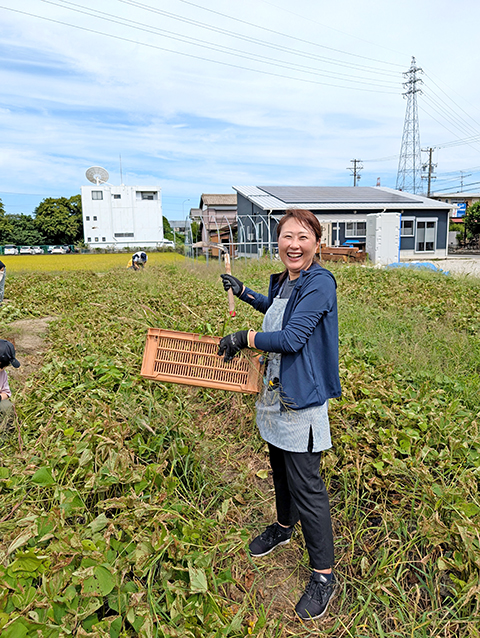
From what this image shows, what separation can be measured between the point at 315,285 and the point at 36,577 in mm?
1567

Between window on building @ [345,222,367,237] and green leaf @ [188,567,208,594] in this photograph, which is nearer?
green leaf @ [188,567,208,594]

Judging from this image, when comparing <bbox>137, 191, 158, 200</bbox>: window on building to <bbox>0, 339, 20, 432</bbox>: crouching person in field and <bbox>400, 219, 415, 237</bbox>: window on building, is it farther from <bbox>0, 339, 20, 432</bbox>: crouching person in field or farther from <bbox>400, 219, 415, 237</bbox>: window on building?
<bbox>0, 339, 20, 432</bbox>: crouching person in field

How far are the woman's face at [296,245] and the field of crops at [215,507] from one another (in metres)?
0.91

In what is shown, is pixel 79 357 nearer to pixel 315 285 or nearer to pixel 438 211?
pixel 315 285

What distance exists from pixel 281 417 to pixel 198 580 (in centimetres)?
71

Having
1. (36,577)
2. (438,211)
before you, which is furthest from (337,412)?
(438,211)

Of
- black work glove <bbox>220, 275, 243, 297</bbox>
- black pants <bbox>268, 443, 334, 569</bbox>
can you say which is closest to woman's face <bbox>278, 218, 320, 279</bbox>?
black work glove <bbox>220, 275, 243, 297</bbox>

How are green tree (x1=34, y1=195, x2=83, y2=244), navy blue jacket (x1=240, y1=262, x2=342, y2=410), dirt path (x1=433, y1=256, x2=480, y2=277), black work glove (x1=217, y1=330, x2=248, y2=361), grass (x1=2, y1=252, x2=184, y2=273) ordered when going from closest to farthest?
navy blue jacket (x1=240, y1=262, x2=342, y2=410)
black work glove (x1=217, y1=330, x2=248, y2=361)
dirt path (x1=433, y1=256, x2=480, y2=277)
grass (x1=2, y1=252, x2=184, y2=273)
green tree (x1=34, y1=195, x2=83, y2=244)

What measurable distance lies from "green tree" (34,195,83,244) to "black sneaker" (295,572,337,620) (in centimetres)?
5599

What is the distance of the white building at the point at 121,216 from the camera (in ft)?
160

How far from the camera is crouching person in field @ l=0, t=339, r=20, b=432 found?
275cm

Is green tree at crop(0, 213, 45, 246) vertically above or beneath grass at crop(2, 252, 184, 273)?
above

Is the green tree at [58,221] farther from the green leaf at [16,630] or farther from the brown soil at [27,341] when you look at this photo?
the green leaf at [16,630]

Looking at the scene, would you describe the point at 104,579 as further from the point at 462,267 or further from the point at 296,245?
the point at 462,267
